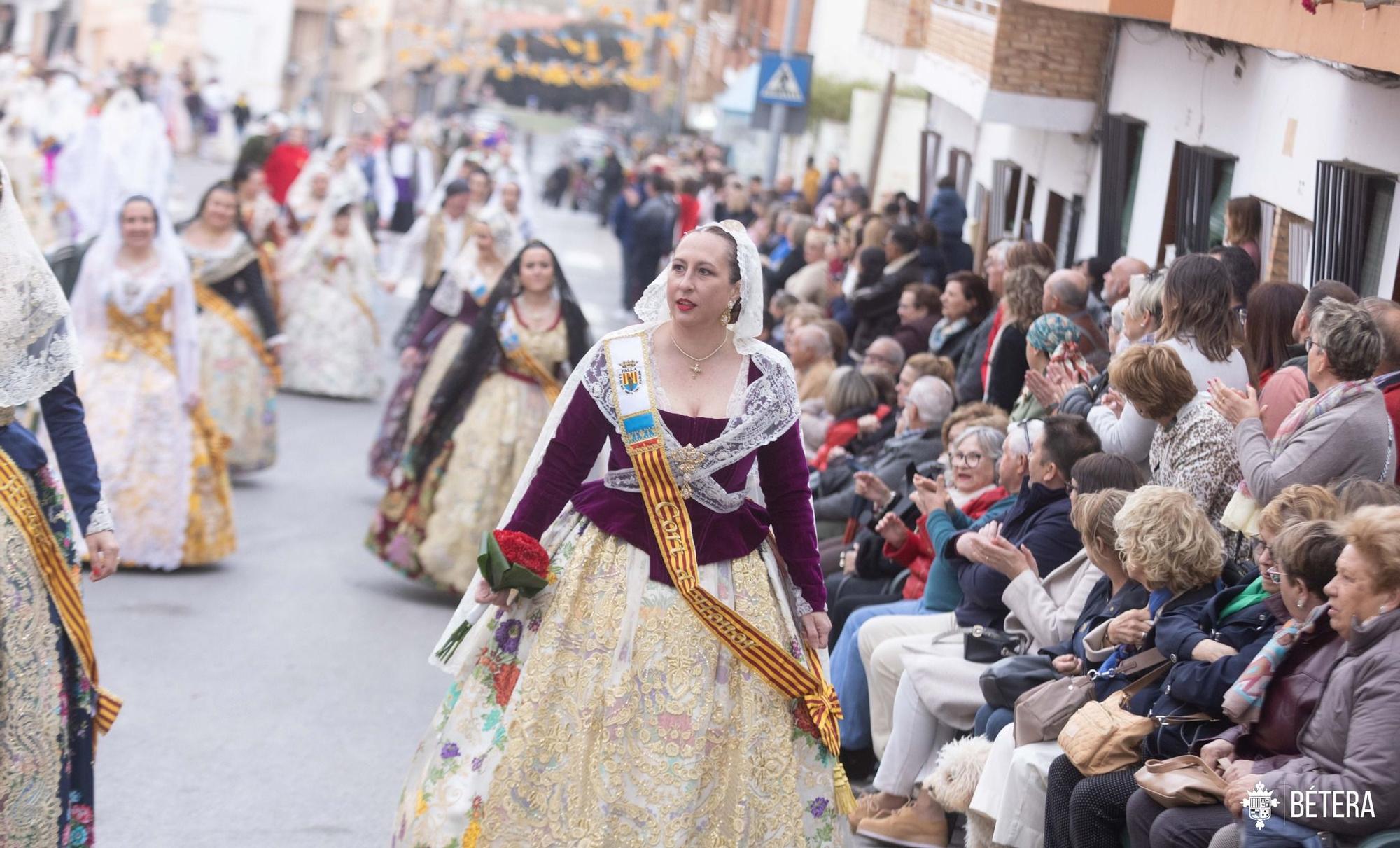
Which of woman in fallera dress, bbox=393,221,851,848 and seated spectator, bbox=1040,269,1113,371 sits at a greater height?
seated spectator, bbox=1040,269,1113,371

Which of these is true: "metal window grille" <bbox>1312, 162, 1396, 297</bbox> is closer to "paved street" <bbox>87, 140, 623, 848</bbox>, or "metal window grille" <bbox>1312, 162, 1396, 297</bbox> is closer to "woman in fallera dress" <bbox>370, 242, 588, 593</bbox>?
"woman in fallera dress" <bbox>370, 242, 588, 593</bbox>

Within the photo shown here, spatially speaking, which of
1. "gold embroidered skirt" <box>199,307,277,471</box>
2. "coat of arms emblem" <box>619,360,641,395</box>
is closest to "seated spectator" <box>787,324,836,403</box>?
"gold embroidered skirt" <box>199,307,277,471</box>

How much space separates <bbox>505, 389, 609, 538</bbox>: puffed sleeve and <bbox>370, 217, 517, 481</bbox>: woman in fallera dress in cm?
540

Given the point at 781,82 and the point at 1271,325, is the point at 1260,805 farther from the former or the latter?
the point at 781,82

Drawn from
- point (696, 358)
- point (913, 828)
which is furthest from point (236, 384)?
point (696, 358)

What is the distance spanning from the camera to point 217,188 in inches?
471

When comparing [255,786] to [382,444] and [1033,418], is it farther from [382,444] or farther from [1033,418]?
[382,444]

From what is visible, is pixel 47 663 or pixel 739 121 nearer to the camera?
pixel 47 663

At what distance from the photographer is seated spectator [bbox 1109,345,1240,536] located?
6.66m

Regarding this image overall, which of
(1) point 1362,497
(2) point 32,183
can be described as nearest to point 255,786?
(1) point 1362,497

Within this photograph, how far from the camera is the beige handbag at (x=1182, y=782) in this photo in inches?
207

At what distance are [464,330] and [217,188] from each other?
1.69 m

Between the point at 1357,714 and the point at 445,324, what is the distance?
7.83 metres

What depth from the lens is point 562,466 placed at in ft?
18.6
